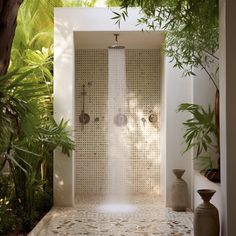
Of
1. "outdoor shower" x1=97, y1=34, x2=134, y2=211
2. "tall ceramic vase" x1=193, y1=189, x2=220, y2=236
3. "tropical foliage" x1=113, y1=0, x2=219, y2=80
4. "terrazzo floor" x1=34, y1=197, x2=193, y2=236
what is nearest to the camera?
"tall ceramic vase" x1=193, y1=189, x2=220, y2=236

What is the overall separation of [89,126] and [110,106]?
570 mm

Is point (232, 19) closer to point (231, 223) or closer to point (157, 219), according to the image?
point (231, 223)

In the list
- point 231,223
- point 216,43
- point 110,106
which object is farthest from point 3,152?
point 110,106

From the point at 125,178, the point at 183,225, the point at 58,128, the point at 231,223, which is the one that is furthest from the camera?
the point at 125,178

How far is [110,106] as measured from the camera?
8.35 m

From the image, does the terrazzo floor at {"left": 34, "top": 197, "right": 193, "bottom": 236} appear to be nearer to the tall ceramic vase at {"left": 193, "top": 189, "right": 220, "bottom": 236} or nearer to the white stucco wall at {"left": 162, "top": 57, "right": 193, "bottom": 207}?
the white stucco wall at {"left": 162, "top": 57, "right": 193, "bottom": 207}

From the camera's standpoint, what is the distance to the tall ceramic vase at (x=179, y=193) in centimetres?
664

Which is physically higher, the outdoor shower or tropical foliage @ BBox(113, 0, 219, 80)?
tropical foliage @ BBox(113, 0, 219, 80)

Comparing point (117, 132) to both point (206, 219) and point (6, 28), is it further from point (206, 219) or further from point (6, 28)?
point (6, 28)

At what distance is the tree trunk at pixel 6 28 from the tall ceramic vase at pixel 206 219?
216cm

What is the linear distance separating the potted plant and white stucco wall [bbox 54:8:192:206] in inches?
14.2

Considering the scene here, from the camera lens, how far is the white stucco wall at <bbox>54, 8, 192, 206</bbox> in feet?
22.9

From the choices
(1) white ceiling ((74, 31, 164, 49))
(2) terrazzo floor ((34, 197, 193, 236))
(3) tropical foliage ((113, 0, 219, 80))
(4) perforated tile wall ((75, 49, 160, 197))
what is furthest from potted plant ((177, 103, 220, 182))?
(4) perforated tile wall ((75, 49, 160, 197))

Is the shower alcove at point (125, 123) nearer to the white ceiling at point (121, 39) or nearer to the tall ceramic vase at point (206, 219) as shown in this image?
the white ceiling at point (121, 39)
